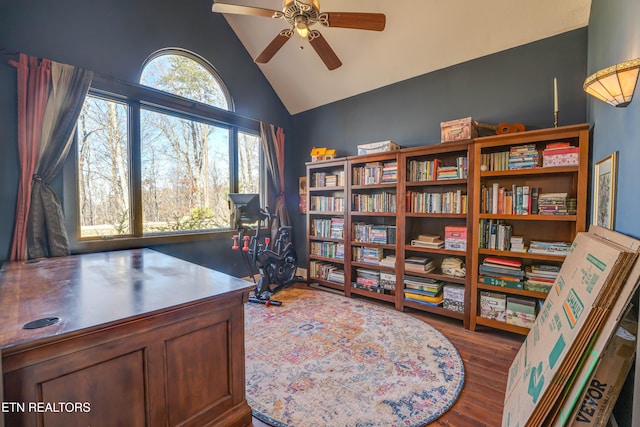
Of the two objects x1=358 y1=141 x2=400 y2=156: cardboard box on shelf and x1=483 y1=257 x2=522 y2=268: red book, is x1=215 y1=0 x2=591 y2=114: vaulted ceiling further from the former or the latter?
x1=483 y1=257 x2=522 y2=268: red book

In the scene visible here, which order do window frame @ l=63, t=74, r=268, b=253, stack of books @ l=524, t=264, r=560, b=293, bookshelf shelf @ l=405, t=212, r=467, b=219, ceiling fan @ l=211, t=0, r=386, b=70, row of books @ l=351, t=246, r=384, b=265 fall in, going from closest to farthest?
1. ceiling fan @ l=211, t=0, r=386, b=70
2. stack of books @ l=524, t=264, r=560, b=293
3. window frame @ l=63, t=74, r=268, b=253
4. bookshelf shelf @ l=405, t=212, r=467, b=219
5. row of books @ l=351, t=246, r=384, b=265

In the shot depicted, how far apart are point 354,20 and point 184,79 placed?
2.35m

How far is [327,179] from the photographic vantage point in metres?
3.88

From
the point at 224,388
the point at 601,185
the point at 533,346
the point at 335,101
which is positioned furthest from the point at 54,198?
the point at 601,185

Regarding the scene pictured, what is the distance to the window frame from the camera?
2.54 metres

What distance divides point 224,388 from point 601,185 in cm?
249

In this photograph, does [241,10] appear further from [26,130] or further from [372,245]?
[372,245]

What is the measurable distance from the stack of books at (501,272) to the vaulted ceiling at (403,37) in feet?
7.04

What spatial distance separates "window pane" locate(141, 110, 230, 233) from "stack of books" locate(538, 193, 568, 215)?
363 centimetres

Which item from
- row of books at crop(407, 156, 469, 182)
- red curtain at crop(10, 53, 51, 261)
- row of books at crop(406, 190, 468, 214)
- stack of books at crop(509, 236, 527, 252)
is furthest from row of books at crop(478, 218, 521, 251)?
red curtain at crop(10, 53, 51, 261)

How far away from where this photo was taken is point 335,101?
4.07 meters

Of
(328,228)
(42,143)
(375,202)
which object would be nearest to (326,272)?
(328,228)

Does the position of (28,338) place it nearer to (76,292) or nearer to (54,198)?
(76,292)

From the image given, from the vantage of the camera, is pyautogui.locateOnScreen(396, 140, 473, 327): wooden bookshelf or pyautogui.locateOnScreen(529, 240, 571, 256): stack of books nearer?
pyautogui.locateOnScreen(529, 240, 571, 256): stack of books
